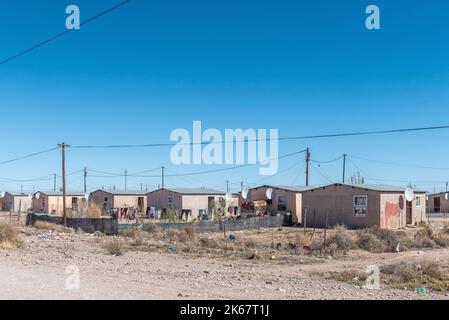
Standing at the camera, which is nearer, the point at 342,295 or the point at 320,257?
the point at 342,295

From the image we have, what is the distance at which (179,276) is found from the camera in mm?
12945

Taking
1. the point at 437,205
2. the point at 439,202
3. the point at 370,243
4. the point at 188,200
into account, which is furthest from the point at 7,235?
the point at 437,205

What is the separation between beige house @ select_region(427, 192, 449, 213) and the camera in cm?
5918

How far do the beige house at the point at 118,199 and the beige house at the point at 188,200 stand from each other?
415cm

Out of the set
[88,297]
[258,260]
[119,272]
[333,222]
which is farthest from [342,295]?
[333,222]

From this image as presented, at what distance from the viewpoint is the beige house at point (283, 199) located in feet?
132

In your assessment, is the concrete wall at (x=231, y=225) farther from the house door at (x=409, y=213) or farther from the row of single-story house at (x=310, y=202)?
the house door at (x=409, y=213)

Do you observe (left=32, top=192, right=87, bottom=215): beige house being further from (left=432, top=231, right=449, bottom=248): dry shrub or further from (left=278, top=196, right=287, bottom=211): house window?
(left=432, top=231, right=449, bottom=248): dry shrub

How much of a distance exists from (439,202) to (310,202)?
31.8 meters

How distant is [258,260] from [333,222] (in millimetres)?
17465

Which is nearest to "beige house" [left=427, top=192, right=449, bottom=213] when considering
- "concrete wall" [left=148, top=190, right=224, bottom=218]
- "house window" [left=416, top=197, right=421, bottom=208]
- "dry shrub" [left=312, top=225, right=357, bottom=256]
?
"house window" [left=416, top=197, right=421, bottom=208]

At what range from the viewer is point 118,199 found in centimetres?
5341

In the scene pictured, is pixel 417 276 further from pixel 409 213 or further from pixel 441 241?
pixel 409 213
